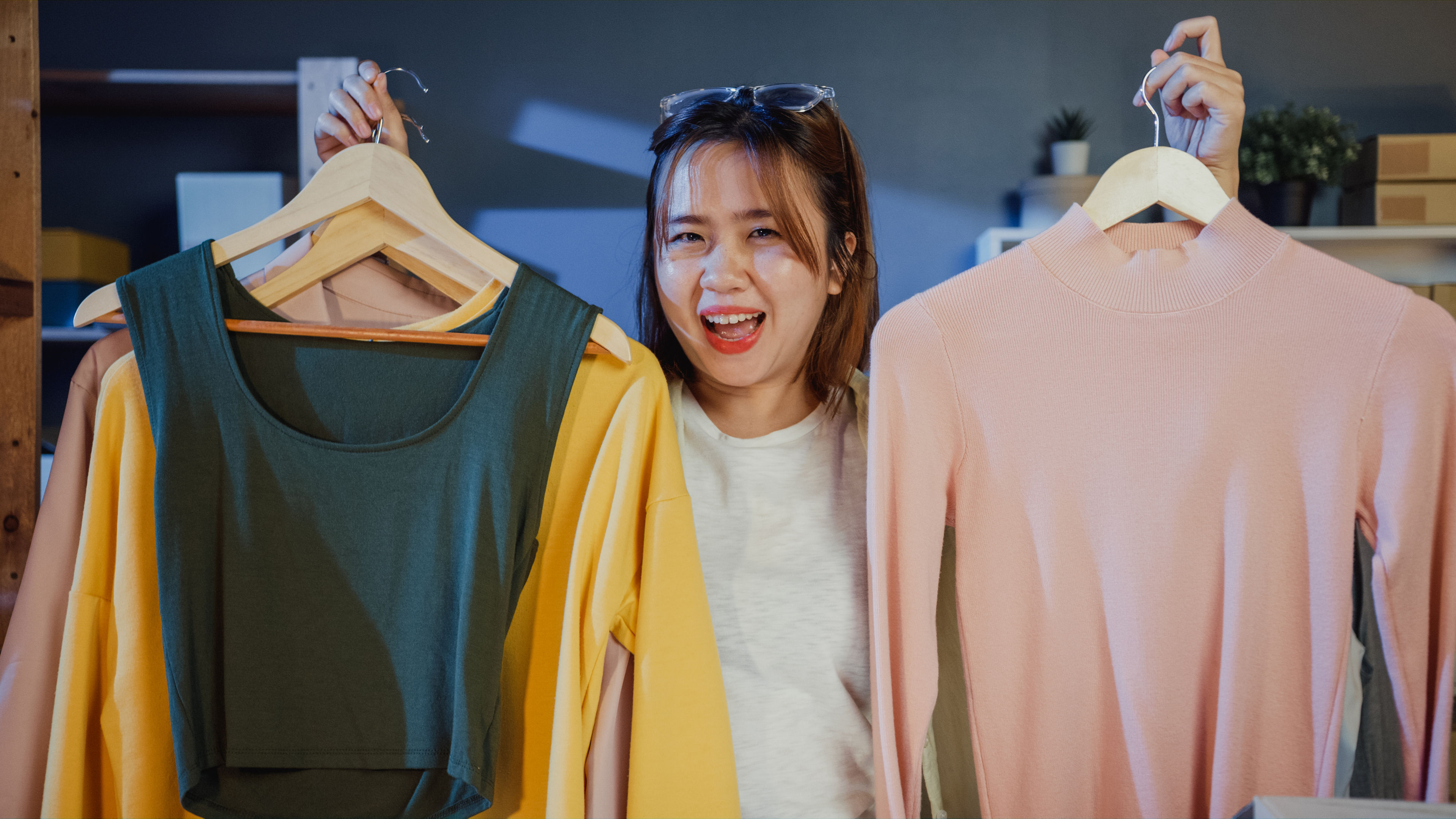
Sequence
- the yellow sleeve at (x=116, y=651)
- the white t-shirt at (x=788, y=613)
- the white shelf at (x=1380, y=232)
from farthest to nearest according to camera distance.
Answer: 1. the white shelf at (x=1380, y=232)
2. the white t-shirt at (x=788, y=613)
3. the yellow sleeve at (x=116, y=651)

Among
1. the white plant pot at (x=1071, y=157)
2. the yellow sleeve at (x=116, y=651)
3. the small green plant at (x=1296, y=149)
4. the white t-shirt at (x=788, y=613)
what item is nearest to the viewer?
the yellow sleeve at (x=116, y=651)

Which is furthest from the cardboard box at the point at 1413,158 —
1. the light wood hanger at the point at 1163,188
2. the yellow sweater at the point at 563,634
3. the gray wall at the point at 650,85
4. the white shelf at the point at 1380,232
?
the yellow sweater at the point at 563,634

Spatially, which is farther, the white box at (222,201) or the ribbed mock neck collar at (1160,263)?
the white box at (222,201)

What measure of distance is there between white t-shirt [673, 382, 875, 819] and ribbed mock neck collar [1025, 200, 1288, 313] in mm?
367

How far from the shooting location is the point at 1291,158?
267 cm

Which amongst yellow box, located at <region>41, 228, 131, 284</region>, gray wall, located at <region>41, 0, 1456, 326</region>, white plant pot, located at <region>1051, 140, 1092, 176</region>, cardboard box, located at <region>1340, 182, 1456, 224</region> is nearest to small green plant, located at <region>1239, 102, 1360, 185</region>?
cardboard box, located at <region>1340, 182, 1456, 224</region>

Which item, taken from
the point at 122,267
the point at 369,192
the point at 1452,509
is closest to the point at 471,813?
the point at 369,192

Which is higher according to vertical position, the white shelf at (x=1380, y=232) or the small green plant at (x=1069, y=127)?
the small green plant at (x=1069, y=127)

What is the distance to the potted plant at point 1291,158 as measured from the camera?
265cm

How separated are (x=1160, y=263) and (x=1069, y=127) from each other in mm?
2118

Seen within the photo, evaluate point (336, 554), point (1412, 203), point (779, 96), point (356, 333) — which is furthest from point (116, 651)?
point (1412, 203)

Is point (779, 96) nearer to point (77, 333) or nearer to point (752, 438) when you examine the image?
point (752, 438)

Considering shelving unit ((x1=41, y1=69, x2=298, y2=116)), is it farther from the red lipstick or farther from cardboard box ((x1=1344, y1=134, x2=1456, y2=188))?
cardboard box ((x1=1344, y1=134, x2=1456, y2=188))

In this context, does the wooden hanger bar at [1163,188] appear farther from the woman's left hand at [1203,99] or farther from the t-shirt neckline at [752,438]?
the t-shirt neckline at [752,438]
